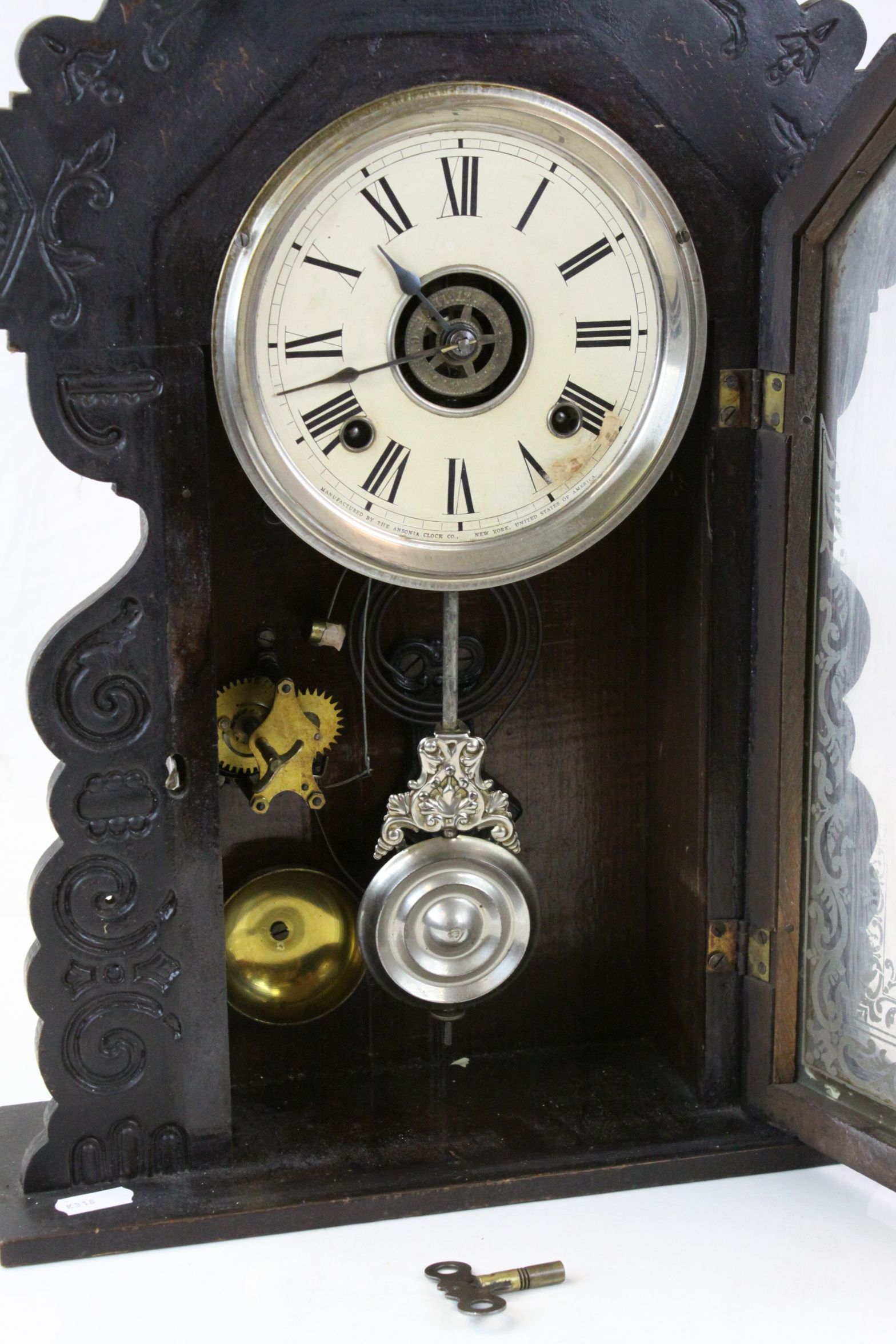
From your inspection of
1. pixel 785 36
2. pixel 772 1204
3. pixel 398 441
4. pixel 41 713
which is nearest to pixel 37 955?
pixel 41 713

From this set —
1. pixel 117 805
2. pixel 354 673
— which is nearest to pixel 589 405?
pixel 354 673

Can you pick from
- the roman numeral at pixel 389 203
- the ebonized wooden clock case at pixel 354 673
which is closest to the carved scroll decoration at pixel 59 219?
the ebonized wooden clock case at pixel 354 673

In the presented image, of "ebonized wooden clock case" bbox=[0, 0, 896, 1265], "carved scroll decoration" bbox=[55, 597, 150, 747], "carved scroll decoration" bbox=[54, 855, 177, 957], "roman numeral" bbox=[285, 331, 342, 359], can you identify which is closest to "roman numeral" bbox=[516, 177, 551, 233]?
"ebonized wooden clock case" bbox=[0, 0, 896, 1265]

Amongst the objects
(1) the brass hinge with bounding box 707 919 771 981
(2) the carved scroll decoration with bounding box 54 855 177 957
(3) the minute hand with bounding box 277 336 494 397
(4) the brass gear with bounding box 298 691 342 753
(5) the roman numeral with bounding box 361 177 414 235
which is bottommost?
(1) the brass hinge with bounding box 707 919 771 981

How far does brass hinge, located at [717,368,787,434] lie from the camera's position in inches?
79.8

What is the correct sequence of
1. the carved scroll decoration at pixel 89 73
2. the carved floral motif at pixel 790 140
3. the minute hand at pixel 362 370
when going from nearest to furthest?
the carved scroll decoration at pixel 89 73
the minute hand at pixel 362 370
the carved floral motif at pixel 790 140

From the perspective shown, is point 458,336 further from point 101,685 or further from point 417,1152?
point 417,1152

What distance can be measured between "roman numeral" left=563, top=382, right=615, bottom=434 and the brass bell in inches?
30.2

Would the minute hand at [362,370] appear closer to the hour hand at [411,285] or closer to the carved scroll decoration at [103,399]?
the hour hand at [411,285]

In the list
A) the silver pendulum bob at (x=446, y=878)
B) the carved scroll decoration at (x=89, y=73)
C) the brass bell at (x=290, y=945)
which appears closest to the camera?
the carved scroll decoration at (x=89, y=73)

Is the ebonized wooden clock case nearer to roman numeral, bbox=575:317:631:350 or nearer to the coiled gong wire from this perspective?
the coiled gong wire

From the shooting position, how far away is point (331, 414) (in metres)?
1.89

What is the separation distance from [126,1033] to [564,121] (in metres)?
1.26

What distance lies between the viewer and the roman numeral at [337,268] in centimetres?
184
